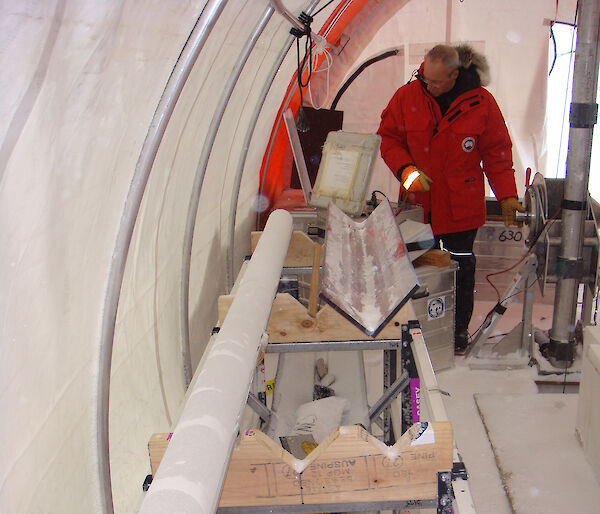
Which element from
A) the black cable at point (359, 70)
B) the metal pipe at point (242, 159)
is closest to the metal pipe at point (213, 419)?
the metal pipe at point (242, 159)

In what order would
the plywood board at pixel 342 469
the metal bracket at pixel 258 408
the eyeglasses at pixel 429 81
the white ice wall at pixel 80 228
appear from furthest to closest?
the eyeglasses at pixel 429 81 → the metal bracket at pixel 258 408 → the plywood board at pixel 342 469 → the white ice wall at pixel 80 228

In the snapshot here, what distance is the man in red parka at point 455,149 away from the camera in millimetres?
3717

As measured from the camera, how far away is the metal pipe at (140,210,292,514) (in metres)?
0.91

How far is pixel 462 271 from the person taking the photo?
3928 mm

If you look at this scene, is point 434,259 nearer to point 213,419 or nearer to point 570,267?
point 570,267

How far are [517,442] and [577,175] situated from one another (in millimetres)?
1499

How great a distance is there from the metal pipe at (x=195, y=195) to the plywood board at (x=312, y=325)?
0.53m

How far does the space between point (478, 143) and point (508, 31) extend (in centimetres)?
232

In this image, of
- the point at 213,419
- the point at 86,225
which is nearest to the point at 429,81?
the point at 86,225

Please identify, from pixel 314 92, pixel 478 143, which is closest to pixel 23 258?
pixel 478 143

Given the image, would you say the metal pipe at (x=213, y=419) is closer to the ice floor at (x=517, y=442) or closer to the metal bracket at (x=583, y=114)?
the ice floor at (x=517, y=442)

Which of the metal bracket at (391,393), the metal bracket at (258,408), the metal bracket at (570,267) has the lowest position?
the metal bracket at (258,408)

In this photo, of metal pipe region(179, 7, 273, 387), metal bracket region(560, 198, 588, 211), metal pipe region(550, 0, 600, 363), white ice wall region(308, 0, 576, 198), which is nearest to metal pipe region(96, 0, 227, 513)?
metal pipe region(179, 7, 273, 387)

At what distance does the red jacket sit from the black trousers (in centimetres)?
9
